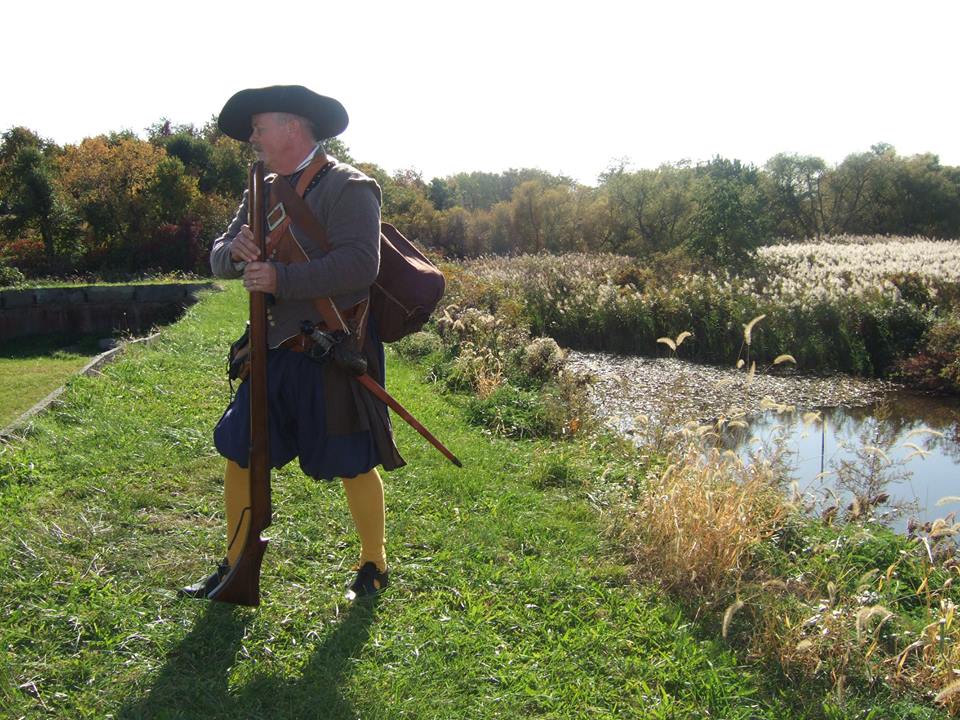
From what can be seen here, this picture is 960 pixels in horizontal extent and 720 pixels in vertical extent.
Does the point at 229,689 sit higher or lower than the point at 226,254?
lower

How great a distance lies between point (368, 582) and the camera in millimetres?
3273

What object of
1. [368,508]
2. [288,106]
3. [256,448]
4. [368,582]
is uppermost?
[288,106]

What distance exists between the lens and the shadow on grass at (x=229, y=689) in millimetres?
2479

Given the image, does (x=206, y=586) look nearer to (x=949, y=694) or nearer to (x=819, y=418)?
(x=949, y=694)

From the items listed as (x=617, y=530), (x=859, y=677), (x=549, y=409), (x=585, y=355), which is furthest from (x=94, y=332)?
(x=859, y=677)

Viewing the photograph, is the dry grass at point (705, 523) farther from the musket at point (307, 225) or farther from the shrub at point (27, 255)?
the shrub at point (27, 255)

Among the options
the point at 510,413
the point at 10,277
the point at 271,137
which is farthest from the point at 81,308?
the point at 271,137

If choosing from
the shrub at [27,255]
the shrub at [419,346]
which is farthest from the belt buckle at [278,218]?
the shrub at [27,255]

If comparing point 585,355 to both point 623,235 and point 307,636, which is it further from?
point 623,235

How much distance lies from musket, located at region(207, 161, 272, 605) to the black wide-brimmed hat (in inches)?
9.3

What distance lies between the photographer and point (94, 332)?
20.3m

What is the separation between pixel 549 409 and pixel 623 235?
78.4 feet

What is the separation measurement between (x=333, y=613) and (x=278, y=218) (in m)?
1.66

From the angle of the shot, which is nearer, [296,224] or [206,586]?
[296,224]
